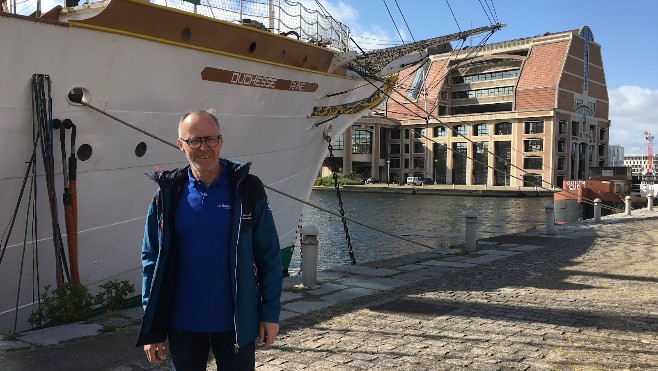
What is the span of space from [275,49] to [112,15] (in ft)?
8.98

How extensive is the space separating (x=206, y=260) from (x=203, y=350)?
0.47 metres

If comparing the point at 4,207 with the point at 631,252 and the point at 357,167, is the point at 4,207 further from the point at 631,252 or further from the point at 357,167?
the point at 357,167

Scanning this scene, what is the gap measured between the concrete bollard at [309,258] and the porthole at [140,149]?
7.00 ft

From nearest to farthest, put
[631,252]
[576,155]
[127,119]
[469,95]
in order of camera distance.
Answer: [127,119] < [631,252] < [576,155] < [469,95]

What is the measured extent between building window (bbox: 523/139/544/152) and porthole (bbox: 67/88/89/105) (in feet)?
226

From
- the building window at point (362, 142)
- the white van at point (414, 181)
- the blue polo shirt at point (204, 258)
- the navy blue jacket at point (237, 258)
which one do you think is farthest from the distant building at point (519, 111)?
the blue polo shirt at point (204, 258)

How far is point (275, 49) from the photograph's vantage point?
8.23 metres

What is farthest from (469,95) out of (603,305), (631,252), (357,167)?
(603,305)

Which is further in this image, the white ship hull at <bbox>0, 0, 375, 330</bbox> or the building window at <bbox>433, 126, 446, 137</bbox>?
the building window at <bbox>433, 126, 446, 137</bbox>

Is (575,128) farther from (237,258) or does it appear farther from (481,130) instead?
(237,258)

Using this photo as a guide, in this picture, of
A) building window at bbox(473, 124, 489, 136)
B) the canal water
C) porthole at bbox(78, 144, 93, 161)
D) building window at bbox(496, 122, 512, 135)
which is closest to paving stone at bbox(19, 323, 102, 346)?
porthole at bbox(78, 144, 93, 161)

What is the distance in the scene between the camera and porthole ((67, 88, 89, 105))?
5.86m

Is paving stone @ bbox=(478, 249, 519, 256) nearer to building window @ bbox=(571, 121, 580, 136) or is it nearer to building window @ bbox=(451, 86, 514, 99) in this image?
building window @ bbox=(451, 86, 514, 99)

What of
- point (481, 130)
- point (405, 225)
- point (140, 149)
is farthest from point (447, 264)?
point (481, 130)
